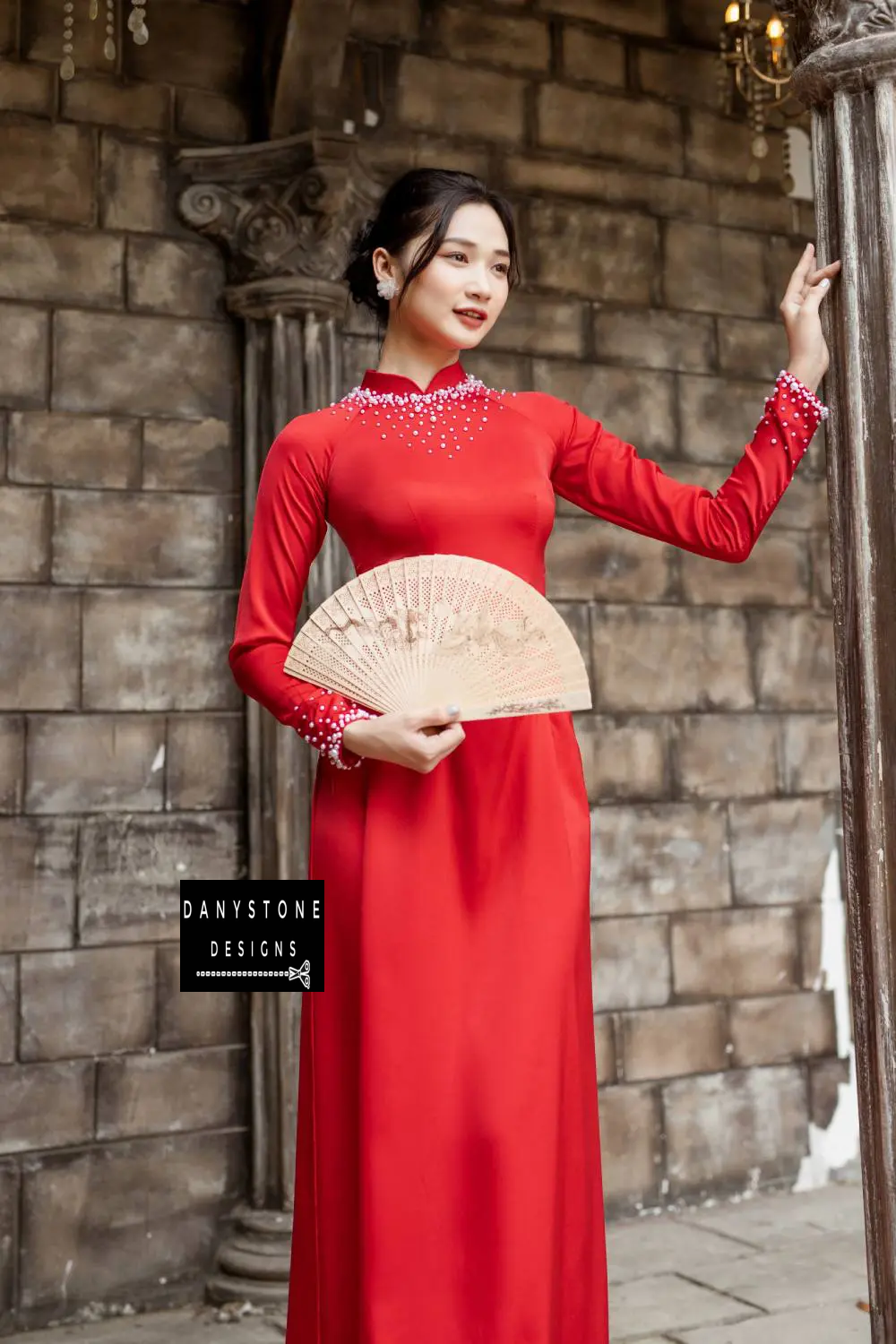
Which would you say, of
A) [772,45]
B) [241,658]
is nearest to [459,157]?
[772,45]

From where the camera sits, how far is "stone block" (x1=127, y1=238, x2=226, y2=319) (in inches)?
151

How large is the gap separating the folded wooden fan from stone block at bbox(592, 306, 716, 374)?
2607 mm

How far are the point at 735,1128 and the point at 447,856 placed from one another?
8.94 feet

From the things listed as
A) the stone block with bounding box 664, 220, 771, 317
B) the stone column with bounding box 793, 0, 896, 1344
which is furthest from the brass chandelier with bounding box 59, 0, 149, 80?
the stone column with bounding box 793, 0, 896, 1344

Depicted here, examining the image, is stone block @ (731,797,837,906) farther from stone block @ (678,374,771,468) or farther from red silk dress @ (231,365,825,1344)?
red silk dress @ (231,365,825,1344)

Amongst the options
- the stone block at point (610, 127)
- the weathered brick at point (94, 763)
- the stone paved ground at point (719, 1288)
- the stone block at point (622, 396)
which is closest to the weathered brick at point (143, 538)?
the weathered brick at point (94, 763)

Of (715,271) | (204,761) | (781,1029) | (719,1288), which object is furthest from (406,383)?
(781,1029)

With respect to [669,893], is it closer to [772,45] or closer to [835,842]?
[835,842]

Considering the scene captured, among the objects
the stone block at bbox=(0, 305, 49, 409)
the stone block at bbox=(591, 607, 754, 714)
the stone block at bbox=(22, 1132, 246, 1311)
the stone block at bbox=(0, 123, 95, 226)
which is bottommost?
the stone block at bbox=(22, 1132, 246, 1311)

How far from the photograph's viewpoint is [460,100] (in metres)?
4.28

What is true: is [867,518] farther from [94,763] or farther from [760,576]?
[760,576]

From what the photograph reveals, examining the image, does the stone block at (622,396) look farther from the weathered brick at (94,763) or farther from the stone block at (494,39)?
the weathered brick at (94,763)

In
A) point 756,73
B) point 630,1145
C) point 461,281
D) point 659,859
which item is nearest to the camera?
point 461,281

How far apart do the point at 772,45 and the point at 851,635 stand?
2.45 m
